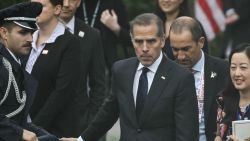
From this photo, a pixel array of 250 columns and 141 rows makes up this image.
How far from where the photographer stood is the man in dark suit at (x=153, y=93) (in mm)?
10562

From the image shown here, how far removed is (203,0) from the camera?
52.6 feet

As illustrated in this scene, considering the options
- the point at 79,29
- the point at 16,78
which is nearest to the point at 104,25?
the point at 79,29

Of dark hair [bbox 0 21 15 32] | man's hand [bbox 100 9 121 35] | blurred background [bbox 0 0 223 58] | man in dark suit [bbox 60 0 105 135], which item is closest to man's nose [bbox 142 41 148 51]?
dark hair [bbox 0 21 15 32]

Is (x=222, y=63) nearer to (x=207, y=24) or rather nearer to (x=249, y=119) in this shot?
(x=249, y=119)

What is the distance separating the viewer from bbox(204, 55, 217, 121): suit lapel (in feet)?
37.0

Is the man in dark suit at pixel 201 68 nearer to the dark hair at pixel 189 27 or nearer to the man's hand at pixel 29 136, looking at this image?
the dark hair at pixel 189 27

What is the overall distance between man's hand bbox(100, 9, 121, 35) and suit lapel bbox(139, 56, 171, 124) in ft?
9.75

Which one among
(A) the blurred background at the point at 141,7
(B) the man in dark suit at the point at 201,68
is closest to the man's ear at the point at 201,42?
(B) the man in dark suit at the point at 201,68

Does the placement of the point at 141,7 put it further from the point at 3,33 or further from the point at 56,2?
the point at 3,33

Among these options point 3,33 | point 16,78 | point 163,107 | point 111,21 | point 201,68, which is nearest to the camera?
point 16,78

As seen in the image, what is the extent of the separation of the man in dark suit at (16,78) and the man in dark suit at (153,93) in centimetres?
87

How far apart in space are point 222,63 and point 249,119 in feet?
3.63

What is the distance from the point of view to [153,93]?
1063 centimetres

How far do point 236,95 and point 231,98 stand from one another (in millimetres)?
52
